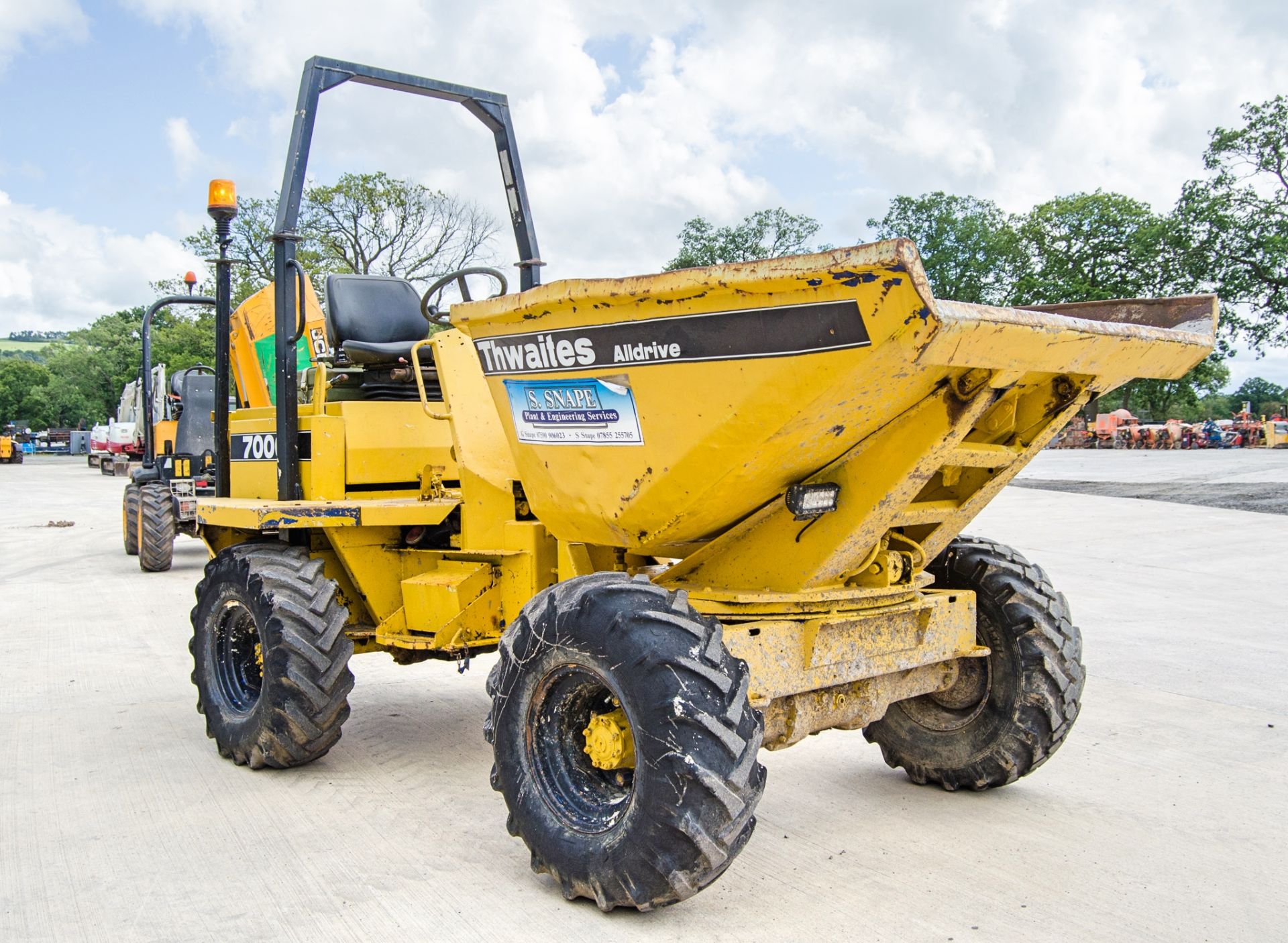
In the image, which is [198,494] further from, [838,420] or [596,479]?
[838,420]

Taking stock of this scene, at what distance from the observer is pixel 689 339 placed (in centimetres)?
311

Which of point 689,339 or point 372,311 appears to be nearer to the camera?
point 689,339

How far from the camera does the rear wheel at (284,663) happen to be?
457 centimetres

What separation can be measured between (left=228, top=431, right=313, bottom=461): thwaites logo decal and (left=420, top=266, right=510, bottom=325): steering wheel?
0.79 m

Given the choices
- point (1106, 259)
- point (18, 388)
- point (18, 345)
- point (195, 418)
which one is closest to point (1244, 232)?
point (1106, 259)

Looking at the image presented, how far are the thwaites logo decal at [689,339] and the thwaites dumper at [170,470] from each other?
27.7 feet

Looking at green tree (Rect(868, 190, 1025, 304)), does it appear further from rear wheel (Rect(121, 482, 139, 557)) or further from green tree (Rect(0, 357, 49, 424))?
green tree (Rect(0, 357, 49, 424))

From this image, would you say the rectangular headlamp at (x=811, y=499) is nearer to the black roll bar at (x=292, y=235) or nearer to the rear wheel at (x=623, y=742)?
the rear wheel at (x=623, y=742)

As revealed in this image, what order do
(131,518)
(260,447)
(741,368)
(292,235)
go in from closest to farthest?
(741,368), (292,235), (260,447), (131,518)

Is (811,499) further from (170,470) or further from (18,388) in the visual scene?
(18,388)

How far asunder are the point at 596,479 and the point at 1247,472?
67.1 feet

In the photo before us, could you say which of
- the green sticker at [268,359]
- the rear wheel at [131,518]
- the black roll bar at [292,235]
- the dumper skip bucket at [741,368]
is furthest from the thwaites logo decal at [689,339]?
the rear wheel at [131,518]

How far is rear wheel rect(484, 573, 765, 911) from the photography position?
301 cm

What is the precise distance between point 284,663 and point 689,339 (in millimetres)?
2471
